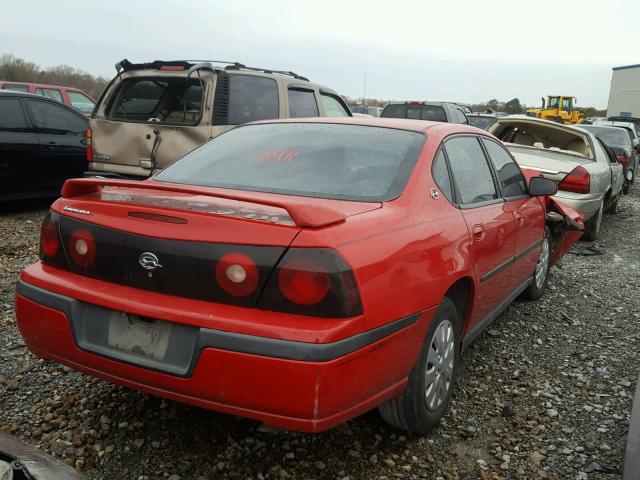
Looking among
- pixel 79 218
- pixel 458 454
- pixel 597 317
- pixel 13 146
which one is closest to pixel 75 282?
pixel 79 218

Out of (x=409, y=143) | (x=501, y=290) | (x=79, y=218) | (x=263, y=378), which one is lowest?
(x=501, y=290)

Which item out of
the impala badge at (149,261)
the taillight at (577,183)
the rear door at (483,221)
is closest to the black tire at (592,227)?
the taillight at (577,183)

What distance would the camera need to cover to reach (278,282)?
210 centimetres

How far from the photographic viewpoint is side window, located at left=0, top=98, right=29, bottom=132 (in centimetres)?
702

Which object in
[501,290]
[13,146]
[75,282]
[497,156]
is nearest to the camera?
[75,282]

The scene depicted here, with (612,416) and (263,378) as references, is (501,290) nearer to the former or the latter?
(612,416)

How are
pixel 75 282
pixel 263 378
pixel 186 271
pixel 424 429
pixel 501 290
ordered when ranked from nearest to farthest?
pixel 263 378
pixel 186 271
pixel 75 282
pixel 424 429
pixel 501 290

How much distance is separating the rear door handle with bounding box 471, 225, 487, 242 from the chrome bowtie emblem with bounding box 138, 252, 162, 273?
5.20ft

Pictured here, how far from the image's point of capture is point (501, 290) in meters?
3.68

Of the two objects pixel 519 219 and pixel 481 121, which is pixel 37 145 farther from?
pixel 481 121

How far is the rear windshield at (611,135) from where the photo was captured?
42.4 feet

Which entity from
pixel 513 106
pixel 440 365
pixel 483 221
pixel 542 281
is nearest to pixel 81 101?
pixel 542 281

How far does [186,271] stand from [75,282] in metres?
0.56

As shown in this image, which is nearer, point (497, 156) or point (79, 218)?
point (79, 218)
